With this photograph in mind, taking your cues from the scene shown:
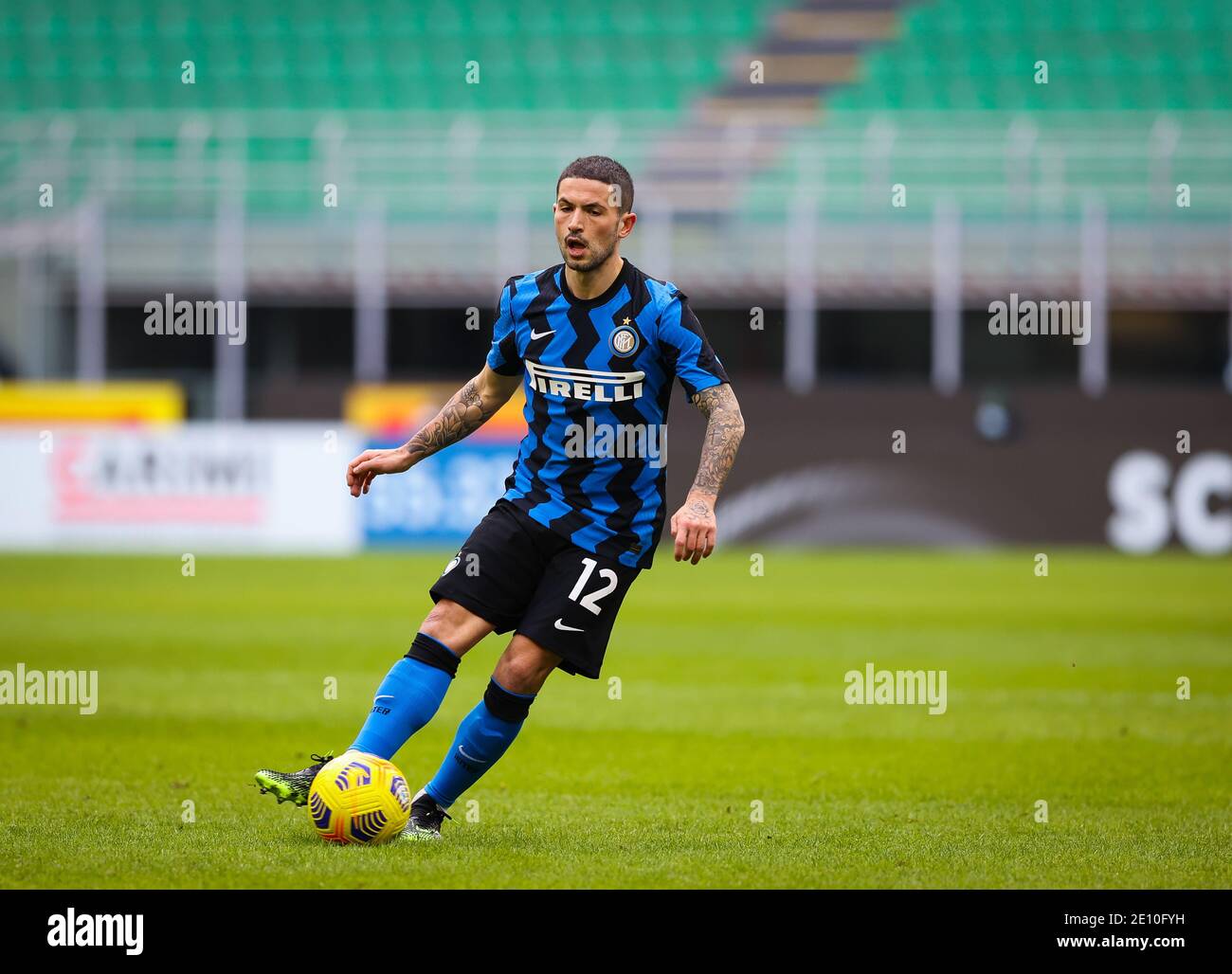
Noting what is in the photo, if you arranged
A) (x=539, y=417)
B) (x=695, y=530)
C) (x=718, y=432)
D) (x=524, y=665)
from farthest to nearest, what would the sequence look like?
(x=539, y=417) → (x=524, y=665) → (x=718, y=432) → (x=695, y=530)

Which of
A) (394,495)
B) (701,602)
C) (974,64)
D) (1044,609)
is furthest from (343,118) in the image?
(1044,609)

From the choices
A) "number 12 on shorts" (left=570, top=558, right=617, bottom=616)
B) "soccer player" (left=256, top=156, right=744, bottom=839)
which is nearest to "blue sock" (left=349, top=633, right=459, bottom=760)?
"soccer player" (left=256, top=156, right=744, bottom=839)

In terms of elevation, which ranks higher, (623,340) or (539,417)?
(623,340)

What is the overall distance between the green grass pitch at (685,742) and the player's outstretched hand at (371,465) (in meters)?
1.18

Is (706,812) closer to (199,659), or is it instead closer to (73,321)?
(199,659)

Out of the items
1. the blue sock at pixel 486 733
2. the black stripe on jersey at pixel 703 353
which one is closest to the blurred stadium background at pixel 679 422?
the blue sock at pixel 486 733

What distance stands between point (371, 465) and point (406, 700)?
0.81 meters

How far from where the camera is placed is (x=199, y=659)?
36.2 ft

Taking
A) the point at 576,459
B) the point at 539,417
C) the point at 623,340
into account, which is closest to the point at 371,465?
the point at 539,417

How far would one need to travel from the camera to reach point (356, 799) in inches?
A: 207

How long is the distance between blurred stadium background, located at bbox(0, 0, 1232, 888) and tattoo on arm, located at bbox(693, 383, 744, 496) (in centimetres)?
122

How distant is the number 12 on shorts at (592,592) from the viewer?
5438 mm

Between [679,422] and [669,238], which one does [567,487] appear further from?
[669,238]

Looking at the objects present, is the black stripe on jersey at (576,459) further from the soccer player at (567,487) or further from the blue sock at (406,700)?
the blue sock at (406,700)
